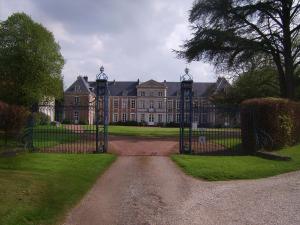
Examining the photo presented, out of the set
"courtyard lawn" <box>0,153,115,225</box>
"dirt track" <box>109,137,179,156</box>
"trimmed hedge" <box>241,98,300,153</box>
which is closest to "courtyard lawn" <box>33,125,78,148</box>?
"dirt track" <box>109,137,179,156</box>

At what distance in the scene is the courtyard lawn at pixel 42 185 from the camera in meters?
8.43

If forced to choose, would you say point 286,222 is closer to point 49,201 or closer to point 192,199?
point 192,199

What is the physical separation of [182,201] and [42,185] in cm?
320

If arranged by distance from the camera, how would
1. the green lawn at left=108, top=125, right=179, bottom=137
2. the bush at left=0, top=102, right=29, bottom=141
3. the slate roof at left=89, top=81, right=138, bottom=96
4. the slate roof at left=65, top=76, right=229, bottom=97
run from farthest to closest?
the slate roof at left=89, top=81, right=138, bottom=96, the slate roof at left=65, top=76, right=229, bottom=97, the green lawn at left=108, top=125, right=179, bottom=137, the bush at left=0, top=102, right=29, bottom=141

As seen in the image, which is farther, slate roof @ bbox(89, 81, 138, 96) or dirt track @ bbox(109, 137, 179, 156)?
slate roof @ bbox(89, 81, 138, 96)

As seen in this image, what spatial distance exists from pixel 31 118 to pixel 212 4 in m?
20.6

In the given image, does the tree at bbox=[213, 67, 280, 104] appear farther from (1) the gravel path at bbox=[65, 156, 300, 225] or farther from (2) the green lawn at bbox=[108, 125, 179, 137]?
(1) the gravel path at bbox=[65, 156, 300, 225]

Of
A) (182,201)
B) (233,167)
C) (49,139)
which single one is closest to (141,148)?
(49,139)

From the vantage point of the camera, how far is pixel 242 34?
117 ft

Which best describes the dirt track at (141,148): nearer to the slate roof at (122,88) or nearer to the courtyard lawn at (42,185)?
the courtyard lawn at (42,185)

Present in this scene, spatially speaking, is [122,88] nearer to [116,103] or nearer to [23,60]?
[116,103]

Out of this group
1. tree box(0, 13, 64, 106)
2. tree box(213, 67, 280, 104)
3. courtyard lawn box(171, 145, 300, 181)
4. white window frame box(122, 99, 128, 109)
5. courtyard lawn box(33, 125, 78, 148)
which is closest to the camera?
courtyard lawn box(171, 145, 300, 181)

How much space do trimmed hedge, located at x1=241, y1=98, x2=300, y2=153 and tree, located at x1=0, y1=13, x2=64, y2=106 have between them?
28747mm

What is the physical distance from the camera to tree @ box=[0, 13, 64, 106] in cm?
4409
